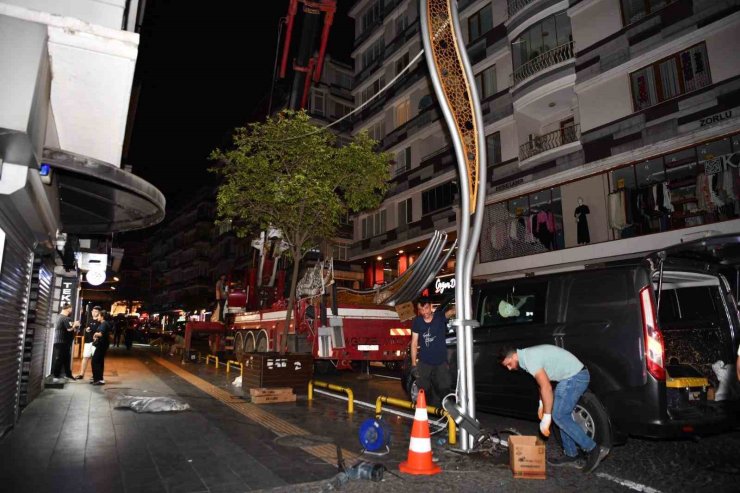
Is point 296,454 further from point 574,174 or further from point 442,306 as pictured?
point 574,174

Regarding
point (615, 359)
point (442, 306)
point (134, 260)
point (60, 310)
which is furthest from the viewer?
point (134, 260)

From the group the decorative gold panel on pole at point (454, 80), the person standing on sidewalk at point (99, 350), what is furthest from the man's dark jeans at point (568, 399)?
the person standing on sidewalk at point (99, 350)

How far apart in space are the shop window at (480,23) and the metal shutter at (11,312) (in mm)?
22402

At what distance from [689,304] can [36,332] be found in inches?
431

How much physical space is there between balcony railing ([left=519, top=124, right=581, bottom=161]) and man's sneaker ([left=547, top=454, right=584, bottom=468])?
15488 mm

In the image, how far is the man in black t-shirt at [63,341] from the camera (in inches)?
439

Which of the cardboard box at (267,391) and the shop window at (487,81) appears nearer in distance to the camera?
the cardboard box at (267,391)

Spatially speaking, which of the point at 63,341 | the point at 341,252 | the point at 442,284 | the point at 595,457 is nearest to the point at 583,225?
the point at 442,284

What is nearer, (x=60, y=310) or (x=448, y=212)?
(x=60, y=310)

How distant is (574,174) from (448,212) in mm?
6911

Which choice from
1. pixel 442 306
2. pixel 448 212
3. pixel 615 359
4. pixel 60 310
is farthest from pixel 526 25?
pixel 60 310

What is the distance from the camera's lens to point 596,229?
56.7 feet

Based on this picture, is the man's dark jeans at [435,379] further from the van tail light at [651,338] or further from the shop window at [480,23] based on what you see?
the shop window at [480,23]

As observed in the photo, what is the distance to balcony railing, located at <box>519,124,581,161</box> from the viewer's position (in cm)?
1846
